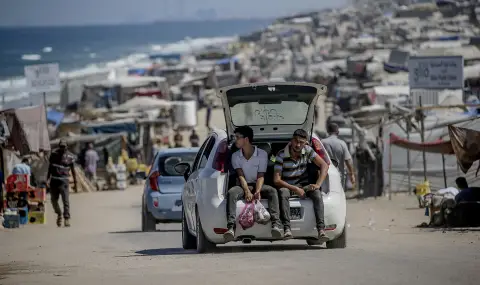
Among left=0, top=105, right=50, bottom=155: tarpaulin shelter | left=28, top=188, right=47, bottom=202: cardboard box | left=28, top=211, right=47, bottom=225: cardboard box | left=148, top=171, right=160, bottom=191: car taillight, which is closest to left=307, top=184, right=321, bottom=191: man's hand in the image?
left=148, top=171, right=160, bottom=191: car taillight

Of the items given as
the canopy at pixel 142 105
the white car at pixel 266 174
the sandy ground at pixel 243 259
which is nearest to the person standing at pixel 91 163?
the canopy at pixel 142 105

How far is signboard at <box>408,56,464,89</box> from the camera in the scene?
26.3 m

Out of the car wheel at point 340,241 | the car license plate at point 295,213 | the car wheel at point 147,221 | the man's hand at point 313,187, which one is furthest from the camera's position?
the car wheel at point 147,221

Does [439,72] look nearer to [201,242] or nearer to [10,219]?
[10,219]

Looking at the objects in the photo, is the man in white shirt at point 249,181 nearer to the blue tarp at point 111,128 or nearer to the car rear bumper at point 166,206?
the car rear bumper at point 166,206

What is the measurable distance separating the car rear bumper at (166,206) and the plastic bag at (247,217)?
608 centimetres

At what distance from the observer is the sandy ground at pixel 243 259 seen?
894 centimetres

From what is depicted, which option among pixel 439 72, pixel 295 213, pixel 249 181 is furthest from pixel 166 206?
pixel 439 72

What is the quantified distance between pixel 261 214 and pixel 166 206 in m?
6.24

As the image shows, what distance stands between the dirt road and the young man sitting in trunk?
37cm

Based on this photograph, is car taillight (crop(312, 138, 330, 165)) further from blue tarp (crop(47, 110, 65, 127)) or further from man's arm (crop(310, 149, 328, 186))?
blue tarp (crop(47, 110, 65, 127))

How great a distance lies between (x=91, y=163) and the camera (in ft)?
108

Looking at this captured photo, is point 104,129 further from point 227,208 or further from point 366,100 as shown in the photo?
point 227,208

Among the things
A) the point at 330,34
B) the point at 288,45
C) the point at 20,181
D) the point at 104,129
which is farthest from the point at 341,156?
the point at 330,34
